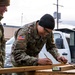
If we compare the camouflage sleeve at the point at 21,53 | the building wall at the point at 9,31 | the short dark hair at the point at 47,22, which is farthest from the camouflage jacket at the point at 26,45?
the building wall at the point at 9,31

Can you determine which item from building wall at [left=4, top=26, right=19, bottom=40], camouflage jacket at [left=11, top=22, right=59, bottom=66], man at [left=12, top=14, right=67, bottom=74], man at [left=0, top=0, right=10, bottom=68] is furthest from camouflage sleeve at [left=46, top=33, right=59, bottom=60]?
building wall at [left=4, top=26, right=19, bottom=40]

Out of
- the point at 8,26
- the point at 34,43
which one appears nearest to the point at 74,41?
the point at 34,43

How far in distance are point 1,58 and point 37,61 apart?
432mm

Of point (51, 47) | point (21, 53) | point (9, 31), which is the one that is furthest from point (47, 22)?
point (9, 31)

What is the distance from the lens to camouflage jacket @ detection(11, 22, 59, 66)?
174 inches

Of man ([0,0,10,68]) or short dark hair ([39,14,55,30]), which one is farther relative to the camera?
short dark hair ([39,14,55,30])

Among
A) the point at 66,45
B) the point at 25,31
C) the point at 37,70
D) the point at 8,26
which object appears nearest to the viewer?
the point at 37,70

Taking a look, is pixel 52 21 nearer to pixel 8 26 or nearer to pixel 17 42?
pixel 17 42

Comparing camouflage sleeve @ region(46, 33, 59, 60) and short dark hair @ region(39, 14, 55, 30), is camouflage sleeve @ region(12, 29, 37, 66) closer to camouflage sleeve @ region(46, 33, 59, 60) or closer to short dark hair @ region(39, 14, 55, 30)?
short dark hair @ region(39, 14, 55, 30)

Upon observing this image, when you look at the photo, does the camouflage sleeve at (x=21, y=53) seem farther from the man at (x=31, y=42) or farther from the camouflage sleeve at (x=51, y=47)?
the camouflage sleeve at (x=51, y=47)

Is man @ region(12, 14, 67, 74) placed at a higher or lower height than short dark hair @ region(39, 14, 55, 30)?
lower

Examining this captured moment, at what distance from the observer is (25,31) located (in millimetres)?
4625

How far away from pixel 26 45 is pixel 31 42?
0.55ft

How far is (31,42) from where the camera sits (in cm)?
474
